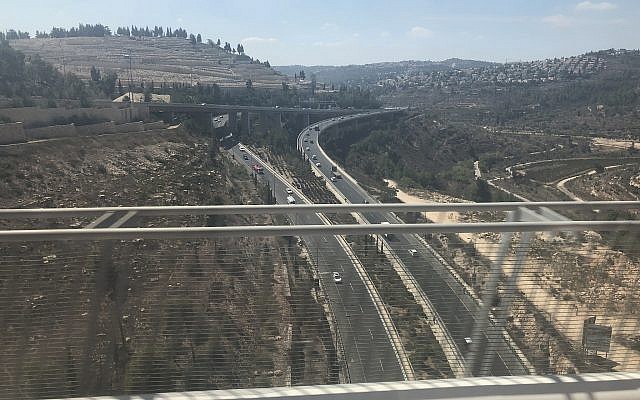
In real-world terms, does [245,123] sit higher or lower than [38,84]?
lower

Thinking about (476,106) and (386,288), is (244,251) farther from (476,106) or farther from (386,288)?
(476,106)

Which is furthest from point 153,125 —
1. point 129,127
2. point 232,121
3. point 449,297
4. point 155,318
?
point 449,297

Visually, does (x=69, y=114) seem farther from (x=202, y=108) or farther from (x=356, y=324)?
(x=356, y=324)

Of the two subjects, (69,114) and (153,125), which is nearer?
(69,114)

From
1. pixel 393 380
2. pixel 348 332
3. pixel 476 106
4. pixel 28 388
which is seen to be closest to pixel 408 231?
pixel 348 332

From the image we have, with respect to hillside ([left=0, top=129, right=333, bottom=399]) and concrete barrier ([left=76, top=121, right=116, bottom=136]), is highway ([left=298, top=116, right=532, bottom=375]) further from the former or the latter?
concrete barrier ([left=76, top=121, right=116, bottom=136])

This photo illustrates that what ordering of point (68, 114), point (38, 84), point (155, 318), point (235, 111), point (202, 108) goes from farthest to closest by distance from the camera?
1. point (235, 111)
2. point (202, 108)
3. point (38, 84)
4. point (68, 114)
5. point (155, 318)

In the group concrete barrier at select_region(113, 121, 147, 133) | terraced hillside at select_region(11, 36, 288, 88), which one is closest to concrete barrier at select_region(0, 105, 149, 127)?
concrete barrier at select_region(113, 121, 147, 133)
